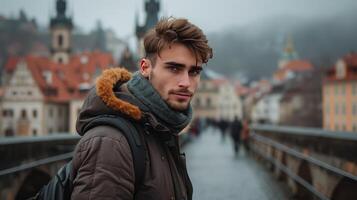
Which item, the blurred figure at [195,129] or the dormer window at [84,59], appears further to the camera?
the dormer window at [84,59]

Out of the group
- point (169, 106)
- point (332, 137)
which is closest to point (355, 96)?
point (332, 137)

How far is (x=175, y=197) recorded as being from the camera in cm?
213

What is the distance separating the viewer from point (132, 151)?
1.92 meters

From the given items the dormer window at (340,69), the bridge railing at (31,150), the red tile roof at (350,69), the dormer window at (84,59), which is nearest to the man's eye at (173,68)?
the bridge railing at (31,150)

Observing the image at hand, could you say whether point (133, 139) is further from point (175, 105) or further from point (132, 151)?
point (175, 105)

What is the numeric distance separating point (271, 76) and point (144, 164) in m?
126

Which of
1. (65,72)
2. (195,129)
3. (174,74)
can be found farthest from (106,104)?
(65,72)

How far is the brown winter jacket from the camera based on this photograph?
70.8 inches

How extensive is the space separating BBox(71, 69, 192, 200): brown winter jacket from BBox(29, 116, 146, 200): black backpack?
3 centimetres

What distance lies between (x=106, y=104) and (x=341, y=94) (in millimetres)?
52436

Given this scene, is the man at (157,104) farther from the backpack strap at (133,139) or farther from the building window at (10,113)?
the building window at (10,113)

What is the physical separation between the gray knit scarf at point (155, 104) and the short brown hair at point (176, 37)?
13 centimetres

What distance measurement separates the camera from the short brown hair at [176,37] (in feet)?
6.96

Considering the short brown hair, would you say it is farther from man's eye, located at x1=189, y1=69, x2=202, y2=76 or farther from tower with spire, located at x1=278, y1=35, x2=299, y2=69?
tower with spire, located at x1=278, y1=35, x2=299, y2=69
